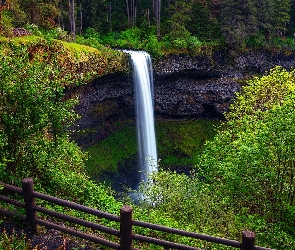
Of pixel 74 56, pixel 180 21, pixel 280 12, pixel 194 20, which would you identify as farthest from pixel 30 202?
pixel 280 12

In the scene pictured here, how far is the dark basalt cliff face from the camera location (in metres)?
36.3

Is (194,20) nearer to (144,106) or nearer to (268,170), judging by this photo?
(144,106)

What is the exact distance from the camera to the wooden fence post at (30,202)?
310 inches

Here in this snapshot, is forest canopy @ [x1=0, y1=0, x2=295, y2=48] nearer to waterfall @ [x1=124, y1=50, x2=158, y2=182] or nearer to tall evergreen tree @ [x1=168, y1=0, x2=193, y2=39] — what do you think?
tall evergreen tree @ [x1=168, y1=0, x2=193, y2=39]

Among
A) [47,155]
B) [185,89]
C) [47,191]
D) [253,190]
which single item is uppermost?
[47,155]

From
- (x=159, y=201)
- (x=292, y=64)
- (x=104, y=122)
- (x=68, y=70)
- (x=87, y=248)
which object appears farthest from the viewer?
(x=292, y=64)

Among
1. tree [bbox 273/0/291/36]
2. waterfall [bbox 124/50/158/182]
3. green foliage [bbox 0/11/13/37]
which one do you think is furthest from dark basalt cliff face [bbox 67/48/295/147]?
green foliage [bbox 0/11/13/37]

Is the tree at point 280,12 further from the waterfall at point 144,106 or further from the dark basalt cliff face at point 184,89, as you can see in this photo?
the waterfall at point 144,106

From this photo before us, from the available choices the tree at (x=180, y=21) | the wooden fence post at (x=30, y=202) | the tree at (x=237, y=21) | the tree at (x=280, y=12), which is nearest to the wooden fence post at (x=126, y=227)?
the wooden fence post at (x=30, y=202)

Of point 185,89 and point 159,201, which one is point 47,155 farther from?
point 185,89

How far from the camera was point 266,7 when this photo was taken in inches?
1738

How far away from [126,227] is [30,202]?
2.42m

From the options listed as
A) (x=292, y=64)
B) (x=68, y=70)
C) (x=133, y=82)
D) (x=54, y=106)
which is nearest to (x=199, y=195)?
(x=54, y=106)

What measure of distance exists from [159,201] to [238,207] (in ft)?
12.0
